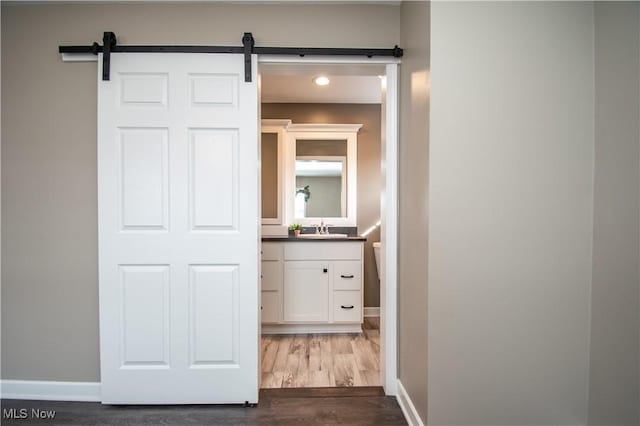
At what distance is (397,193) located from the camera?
2064 mm

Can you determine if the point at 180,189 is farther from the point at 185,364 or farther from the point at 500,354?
the point at 500,354

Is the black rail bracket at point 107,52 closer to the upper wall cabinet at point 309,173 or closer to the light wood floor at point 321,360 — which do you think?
the upper wall cabinet at point 309,173

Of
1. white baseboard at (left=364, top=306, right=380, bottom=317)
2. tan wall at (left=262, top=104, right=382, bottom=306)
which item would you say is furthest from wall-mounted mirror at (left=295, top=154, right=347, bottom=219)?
white baseboard at (left=364, top=306, right=380, bottom=317)

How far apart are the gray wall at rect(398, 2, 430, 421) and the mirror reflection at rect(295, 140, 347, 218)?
1777mm

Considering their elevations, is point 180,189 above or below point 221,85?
below

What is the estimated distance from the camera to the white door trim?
6.76 ft

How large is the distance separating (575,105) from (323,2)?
146 centimetres

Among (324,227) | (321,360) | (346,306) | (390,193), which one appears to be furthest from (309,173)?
(321,360)

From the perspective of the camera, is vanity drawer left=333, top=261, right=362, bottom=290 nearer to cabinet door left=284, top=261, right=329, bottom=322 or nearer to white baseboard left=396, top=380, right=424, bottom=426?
cabinet door left=284, top=261, right=329, bottom=322

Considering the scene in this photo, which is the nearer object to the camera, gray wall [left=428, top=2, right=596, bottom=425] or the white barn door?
gray wall [left=428, top=2, right=596, bottom=425]

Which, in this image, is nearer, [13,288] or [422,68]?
[422,68]

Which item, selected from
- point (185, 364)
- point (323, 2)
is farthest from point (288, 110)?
point (185, 364)

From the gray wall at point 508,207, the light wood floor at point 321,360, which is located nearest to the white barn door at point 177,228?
the light wood floor at point 321,360

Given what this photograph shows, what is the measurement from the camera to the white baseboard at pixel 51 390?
6.75ft
